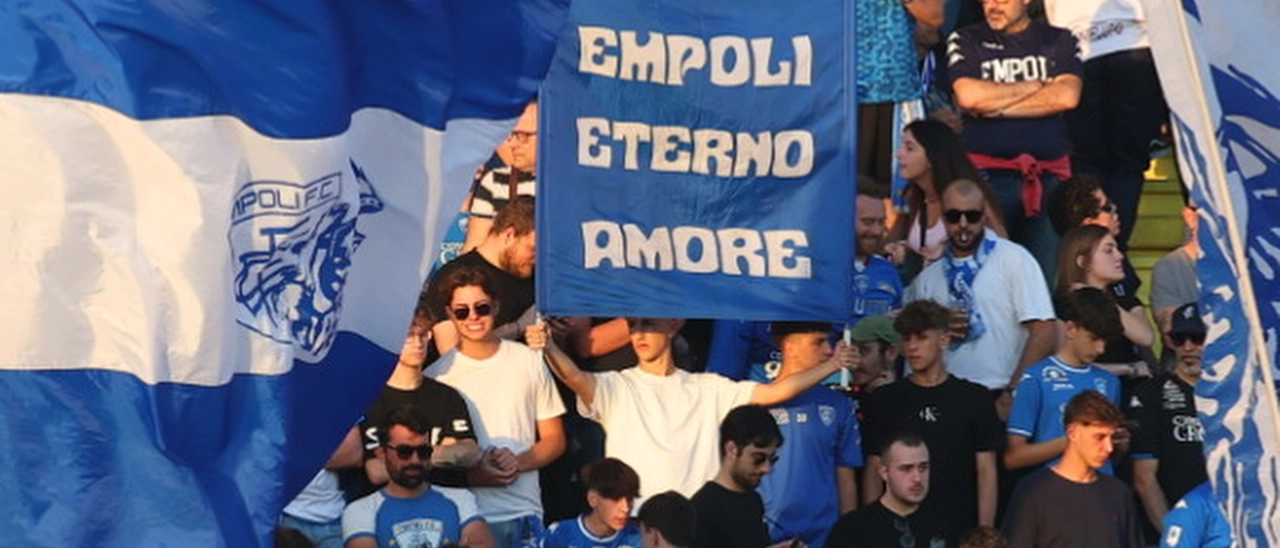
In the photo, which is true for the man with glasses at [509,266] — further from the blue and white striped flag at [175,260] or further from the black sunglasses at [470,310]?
the blue and white striped flag at [175,260]

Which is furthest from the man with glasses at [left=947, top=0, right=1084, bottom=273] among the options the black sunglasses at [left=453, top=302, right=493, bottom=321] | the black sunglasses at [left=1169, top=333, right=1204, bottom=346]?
the black sunglasses at [left=453, top=302, right=493, bottom=321]

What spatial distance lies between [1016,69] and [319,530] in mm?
4797

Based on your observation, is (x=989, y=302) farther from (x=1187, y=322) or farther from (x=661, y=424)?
(x=661, y=424)

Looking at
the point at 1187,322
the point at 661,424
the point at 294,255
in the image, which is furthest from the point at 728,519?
the point at 294,255

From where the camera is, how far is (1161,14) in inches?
355


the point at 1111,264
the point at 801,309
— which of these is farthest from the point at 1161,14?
the point at 1111,264

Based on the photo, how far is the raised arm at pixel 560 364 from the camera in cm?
1353

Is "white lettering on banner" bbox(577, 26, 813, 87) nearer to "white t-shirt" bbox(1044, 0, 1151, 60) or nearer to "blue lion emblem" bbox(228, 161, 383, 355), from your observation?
"blue lion emblem" bbox(228, 161, 383, 355)

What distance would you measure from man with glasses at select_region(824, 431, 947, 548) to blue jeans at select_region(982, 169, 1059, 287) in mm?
2650

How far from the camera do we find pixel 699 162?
13102mm

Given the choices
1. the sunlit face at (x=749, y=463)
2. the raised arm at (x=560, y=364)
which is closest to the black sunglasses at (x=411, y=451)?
the raised arm at (x=560, y=364)

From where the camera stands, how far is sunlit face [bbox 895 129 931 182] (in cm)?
1552

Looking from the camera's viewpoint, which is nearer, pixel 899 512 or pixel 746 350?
pixel 899 512

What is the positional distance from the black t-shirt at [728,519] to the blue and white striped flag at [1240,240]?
13.8 feet
